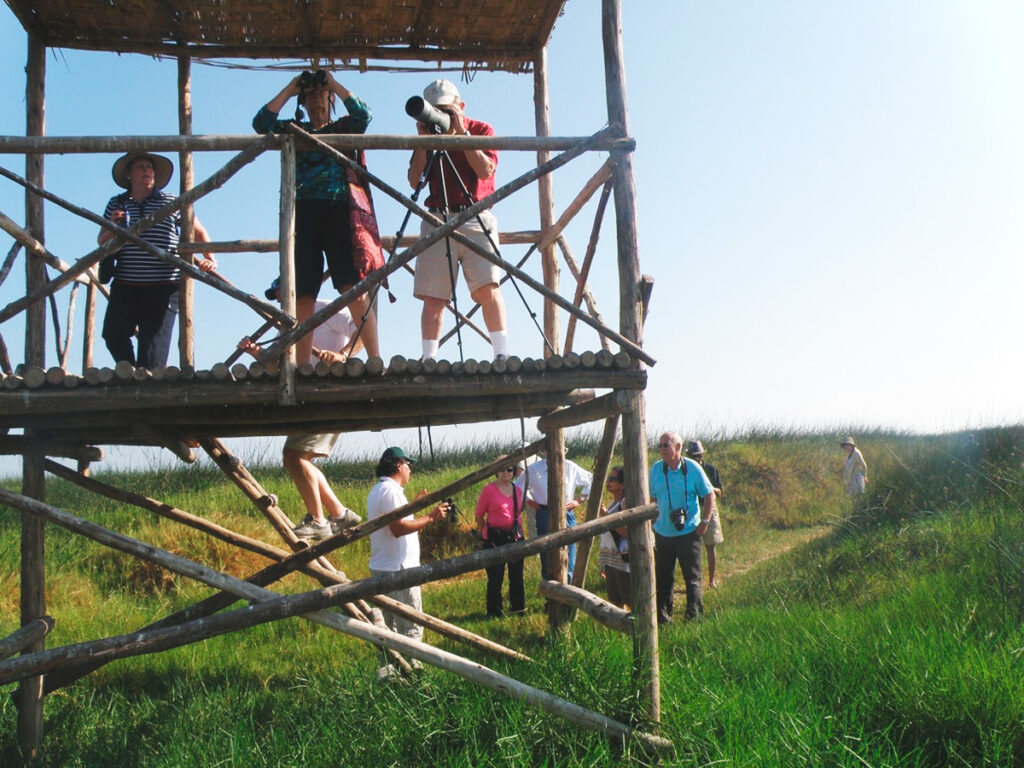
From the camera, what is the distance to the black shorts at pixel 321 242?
207 inches

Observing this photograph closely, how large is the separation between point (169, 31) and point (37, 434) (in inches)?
115

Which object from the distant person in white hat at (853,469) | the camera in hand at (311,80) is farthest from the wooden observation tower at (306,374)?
the distant person in white hat at (853,469)

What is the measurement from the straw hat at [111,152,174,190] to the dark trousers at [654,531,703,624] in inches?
198

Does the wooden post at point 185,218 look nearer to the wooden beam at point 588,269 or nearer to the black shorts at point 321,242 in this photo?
the black shorts at point 321,242

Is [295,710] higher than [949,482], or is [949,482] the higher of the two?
[949,482]

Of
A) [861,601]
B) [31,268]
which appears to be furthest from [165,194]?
[861,601]

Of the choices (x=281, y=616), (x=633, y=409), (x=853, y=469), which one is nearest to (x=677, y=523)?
(x=633, y=409)

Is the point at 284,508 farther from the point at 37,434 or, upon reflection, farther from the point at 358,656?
the point at 37,434

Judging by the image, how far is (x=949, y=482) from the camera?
1045 cm

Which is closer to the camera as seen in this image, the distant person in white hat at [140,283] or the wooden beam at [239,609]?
the wooden beam at [239,609]

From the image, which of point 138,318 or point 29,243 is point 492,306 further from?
point 29,243

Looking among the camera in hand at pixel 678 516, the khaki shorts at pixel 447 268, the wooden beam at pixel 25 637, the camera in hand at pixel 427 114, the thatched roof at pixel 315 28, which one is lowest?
the wooden beam at pixel 25 637

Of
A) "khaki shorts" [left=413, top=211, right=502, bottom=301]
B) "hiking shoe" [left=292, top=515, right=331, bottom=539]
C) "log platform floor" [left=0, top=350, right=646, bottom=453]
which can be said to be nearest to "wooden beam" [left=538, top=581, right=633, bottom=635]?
"log platform floor" [left=0, top=350, right=646, bottom=453]

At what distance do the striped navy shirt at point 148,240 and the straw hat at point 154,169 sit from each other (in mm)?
124
